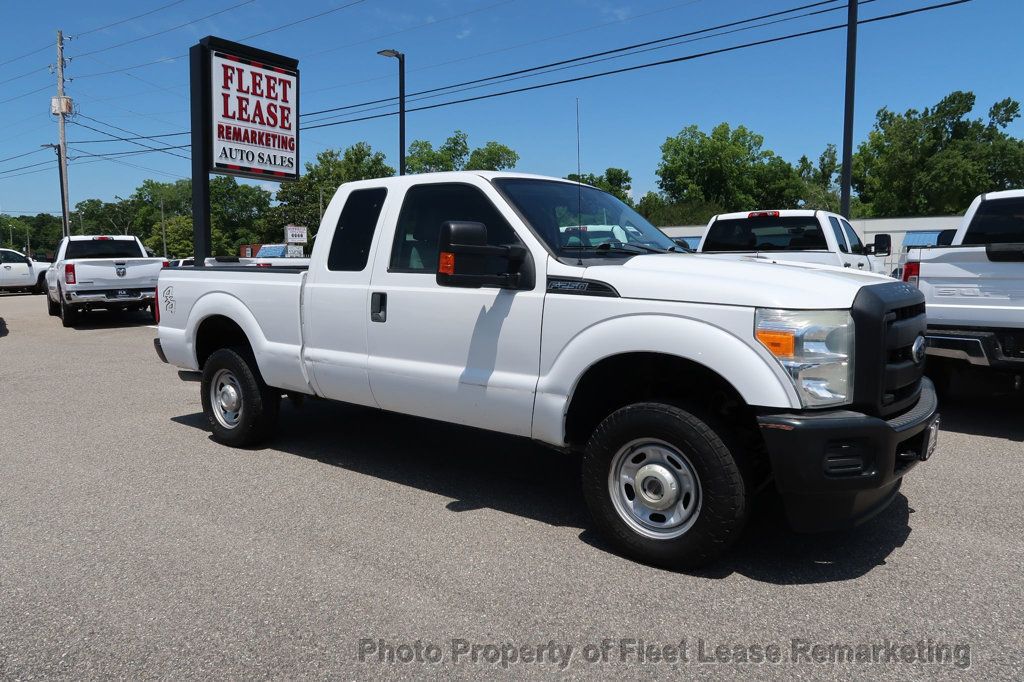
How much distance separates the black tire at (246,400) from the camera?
5.99 meters

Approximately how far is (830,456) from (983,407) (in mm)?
5401

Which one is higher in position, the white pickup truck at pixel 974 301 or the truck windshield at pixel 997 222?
the truck windshield at pixel 997 222

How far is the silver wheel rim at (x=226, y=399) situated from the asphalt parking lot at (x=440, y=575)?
0.26 m

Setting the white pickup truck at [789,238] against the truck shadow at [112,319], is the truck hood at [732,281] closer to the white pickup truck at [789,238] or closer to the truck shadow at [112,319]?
the white pickup truck at [789,238]

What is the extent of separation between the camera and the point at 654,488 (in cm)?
387

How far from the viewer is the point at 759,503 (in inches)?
193

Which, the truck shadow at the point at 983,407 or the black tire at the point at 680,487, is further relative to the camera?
the truck shadow at the point at 983,407

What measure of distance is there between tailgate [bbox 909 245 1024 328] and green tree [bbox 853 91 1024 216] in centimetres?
6576

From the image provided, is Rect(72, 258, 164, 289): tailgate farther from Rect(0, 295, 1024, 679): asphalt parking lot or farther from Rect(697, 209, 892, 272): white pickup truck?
Rect(697, 209, 892, 272): white pickup truck

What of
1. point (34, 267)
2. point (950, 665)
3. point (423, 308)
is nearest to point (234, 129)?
A: point (423, 308)

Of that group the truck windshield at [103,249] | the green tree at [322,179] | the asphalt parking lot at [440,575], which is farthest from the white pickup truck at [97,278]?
the green tree at [322,179]

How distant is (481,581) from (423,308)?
5.56 feet

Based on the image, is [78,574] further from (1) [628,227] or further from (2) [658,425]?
(1) [628,227]

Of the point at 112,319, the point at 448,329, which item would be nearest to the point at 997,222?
the point at 448,329
